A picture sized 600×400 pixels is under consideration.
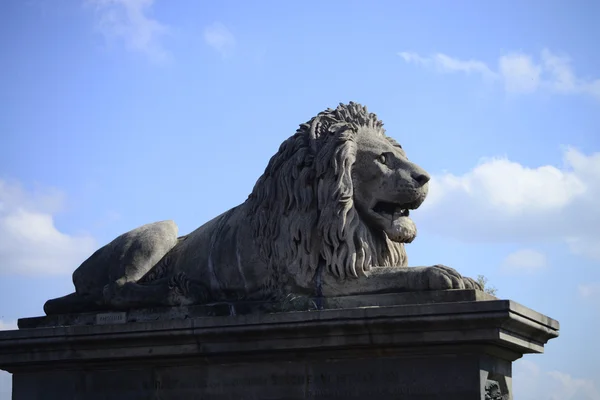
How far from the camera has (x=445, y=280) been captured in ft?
38.5

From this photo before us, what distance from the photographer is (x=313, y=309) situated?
1223 cm

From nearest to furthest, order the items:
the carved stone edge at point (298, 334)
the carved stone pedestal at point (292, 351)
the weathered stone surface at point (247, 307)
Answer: the carved stone edge at point (298, 334) < the carved stone pedestal at point (292, 351) < the weathered stone surface at point (247, 307)

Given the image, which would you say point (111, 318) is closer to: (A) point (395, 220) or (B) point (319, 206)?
(B) point (319, 206)

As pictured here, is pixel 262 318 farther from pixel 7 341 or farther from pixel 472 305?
pixel 7 341

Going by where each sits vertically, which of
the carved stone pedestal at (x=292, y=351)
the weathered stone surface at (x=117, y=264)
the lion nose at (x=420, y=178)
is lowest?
the carved stone pedestal at (x=292, y=351)

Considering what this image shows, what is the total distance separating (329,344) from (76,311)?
135 inches

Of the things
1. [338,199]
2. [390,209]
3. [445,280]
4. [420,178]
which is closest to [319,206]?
[338,199]

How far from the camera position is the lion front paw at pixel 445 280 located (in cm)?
1173

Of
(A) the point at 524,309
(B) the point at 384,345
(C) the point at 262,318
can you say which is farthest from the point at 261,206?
(A) the point at 524,309

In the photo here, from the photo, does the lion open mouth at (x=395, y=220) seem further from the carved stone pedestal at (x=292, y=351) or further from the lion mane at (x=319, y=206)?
the carved stone pedestal at (x=292, y=351)

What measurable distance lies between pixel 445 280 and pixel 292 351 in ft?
5.41

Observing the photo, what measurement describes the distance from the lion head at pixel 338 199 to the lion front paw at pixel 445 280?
0.76 m

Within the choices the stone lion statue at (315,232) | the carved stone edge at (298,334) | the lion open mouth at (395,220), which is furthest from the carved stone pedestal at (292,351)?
the lion open mouth at (395,220)

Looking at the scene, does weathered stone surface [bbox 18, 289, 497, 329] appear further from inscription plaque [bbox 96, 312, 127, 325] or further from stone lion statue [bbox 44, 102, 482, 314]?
stone lion statue [bbox 44, 102, 482, 314]
